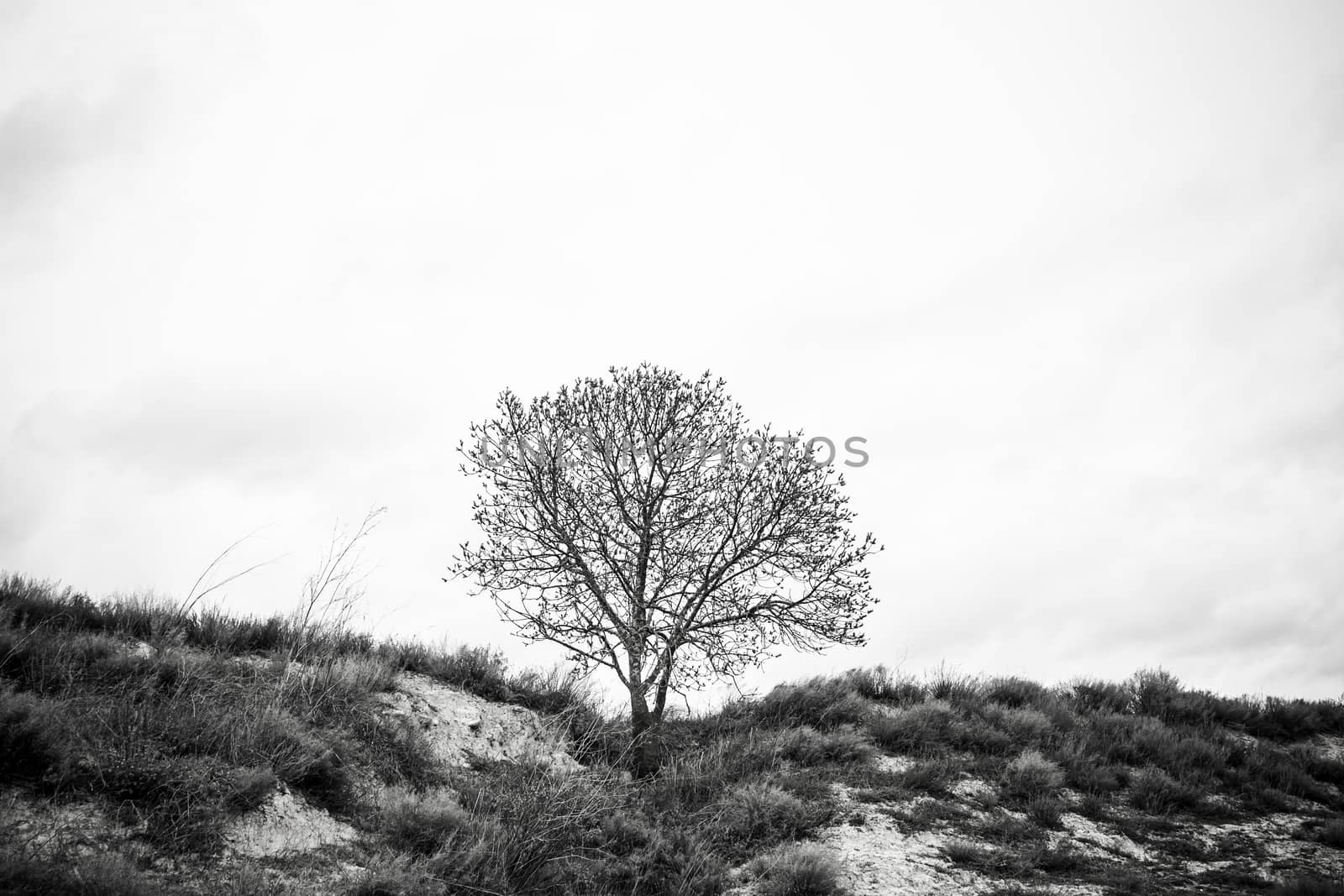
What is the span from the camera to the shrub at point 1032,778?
10.5 meters

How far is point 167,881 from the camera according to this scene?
5.94 metres

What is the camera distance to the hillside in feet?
21.3

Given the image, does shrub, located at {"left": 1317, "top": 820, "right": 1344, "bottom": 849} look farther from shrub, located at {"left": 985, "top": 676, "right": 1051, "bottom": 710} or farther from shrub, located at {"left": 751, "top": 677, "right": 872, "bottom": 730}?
shrub, located at {"left": 751, "top": 677, "right": 872, "bottom": 730}

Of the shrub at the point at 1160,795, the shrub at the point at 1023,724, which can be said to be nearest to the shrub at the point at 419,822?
the shrub at the point at 1023,724

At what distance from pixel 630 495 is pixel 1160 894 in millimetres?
7788

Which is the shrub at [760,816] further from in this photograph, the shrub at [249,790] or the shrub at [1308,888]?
the shrub at [249,790]

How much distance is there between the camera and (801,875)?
7633 millimetres

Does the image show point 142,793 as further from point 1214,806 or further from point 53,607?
point 1214,806

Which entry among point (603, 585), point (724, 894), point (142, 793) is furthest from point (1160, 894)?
point (142, 793)

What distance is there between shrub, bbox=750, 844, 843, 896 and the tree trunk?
→ 2.99 metres

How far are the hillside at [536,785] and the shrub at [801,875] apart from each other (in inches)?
1.1

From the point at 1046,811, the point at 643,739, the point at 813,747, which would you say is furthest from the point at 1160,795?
the point at 643,739

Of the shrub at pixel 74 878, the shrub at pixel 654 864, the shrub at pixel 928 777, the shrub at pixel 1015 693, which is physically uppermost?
the shrub at pixel 1015 693

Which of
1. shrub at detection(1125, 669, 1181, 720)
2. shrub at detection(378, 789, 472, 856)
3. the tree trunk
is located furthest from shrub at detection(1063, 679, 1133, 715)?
shrub at detection(378, 789, 472, 856)
